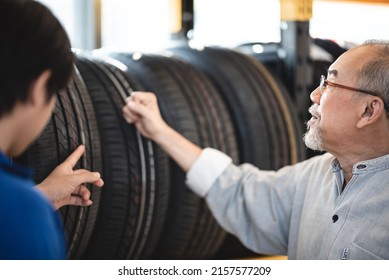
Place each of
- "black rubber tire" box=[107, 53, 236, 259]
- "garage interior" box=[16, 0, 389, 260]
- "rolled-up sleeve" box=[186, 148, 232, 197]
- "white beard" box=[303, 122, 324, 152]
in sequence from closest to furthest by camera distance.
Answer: "white beard" box=[303, 122, 324, 152] → "garage interior" box=[16, 0, 389, 260] → "rolled-up sleeve" box=[186, 148, 232, 197] → "black rubber tire" box=[107, 53, 236, 259]

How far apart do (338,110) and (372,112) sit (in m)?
0.07

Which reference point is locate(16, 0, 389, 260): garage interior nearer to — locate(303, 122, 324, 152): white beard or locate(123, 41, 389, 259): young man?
locate(123, 41, 389, 259): young man

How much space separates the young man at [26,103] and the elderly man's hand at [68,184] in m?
0.34

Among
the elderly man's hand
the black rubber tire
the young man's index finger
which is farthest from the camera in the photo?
the black rubber tire

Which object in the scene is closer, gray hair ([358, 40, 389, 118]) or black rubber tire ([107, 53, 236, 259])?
gray hair ([358, 40, 389, 118])

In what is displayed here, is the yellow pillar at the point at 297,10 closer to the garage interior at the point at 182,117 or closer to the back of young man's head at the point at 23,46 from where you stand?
the garage interior at the point at 182,117

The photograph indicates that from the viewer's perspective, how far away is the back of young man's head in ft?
3.21

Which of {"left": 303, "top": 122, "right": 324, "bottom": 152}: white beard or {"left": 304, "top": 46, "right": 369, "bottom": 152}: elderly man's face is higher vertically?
{"left": 304, "top": 46, "right": 369, "bottom": 152}: elderly man's face

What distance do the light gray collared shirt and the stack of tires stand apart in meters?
0.15

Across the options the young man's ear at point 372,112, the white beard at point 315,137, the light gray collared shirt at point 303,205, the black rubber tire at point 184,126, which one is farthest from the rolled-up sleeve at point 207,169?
the young man's ear at point 372,112

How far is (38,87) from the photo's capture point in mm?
999

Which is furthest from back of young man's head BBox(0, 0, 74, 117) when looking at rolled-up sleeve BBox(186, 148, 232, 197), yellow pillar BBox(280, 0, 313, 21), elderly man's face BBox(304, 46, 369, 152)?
yellow pillar BBox(280, 0, 313, 21)

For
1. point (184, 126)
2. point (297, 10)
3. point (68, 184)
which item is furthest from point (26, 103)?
point (297, 10)

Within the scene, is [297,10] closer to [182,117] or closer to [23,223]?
[182,117]
